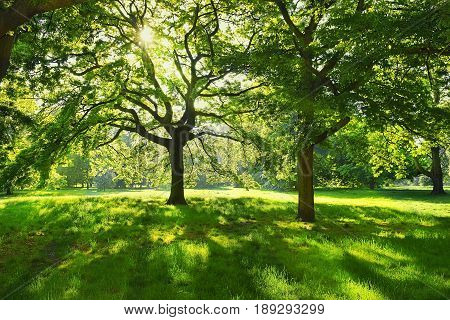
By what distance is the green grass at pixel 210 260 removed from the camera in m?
6.41

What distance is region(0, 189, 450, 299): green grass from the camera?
21.0ft

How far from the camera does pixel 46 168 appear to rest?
10.2 meters

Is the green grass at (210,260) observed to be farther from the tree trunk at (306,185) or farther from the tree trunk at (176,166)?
the tree trunk at (176,166)

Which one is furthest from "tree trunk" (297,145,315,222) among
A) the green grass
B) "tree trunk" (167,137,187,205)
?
"tree trunk" (167,137,187,205)

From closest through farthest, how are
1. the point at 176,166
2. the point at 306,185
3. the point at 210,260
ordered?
the point at 210,260
the point at 306,185
the point at 176,166

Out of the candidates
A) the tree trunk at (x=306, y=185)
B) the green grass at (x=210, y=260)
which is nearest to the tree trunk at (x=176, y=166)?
the green grass at (x=210, y=260)

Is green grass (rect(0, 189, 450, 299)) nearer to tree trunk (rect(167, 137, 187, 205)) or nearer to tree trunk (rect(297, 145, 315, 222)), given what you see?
tree trunk (rect(297, 145, 315, 222))

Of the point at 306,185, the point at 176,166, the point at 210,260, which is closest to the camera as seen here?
the point at 210,260

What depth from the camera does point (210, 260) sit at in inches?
337

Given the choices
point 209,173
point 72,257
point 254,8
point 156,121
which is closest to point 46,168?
point 72,257

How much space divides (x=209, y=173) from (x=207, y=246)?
14.6 meters

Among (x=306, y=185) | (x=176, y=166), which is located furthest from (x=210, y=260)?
(x=176, y=166)

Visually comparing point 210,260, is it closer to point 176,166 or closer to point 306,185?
point 306,185

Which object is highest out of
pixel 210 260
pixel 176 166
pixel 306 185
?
pixel 176 166
